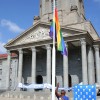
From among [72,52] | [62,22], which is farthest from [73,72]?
[62,22]

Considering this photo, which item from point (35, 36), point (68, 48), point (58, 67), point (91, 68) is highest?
point (35, 36)

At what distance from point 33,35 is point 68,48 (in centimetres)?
833

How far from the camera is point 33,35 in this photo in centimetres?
4488

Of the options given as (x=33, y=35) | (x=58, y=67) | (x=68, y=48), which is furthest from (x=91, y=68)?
(x=33, y=35)

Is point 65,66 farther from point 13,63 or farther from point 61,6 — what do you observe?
point 13,63

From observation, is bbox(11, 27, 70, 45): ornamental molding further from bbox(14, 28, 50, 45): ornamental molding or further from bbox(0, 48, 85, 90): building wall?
bbox(0, 48, 85, 90): building wall

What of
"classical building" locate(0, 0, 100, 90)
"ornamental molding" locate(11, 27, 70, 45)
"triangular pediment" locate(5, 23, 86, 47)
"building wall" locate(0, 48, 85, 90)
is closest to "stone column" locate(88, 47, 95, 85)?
"classical building" locate(0, 0, 100, 90)

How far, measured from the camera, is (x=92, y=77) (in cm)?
4078

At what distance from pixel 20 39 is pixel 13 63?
1392 cm

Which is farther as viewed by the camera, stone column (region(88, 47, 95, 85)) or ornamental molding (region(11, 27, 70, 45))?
ornamental molding (region(11, 27, 70, 45))

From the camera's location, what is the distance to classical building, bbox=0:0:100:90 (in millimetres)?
39375

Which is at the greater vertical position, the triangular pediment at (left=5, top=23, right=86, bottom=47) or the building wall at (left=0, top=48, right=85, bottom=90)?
the triangular pediment at (left=5, top=23, right=86, bottom=47)

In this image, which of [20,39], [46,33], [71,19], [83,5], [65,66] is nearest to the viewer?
[65,66]

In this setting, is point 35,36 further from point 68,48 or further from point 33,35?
point 68,48
